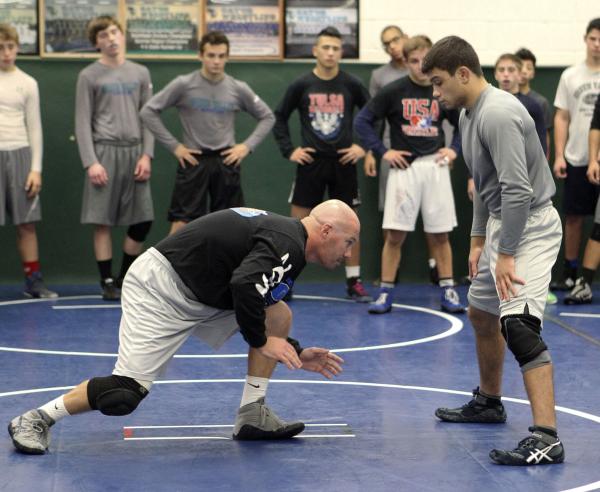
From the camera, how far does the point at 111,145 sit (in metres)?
9.75

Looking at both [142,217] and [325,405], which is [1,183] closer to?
[142,217]

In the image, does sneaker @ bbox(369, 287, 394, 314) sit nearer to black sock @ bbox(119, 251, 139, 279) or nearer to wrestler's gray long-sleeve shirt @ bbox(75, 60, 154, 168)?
black sock @ bbox(119, 251, 139, 279)

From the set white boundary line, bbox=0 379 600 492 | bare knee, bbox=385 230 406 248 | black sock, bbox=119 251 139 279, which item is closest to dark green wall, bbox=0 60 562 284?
black sock, bbox=119 251 139 279

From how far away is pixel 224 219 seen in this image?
5.02 meters

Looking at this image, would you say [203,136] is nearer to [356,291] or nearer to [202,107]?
[202,107]

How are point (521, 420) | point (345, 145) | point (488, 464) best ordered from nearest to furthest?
point (488, 464) → point (521, 420) → point (345, 145)

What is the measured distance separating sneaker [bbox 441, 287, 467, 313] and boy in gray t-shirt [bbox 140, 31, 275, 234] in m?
1.91

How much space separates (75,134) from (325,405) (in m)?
5.17

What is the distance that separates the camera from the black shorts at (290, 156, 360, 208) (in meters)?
9.73

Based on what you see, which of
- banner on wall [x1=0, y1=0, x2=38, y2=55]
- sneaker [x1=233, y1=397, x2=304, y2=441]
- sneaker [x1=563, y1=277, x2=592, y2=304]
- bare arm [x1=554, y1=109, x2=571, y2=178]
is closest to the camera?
sneaker [x1=233, y1=397, x2=304, y2=441]

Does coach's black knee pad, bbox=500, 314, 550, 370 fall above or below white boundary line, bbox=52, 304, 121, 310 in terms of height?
above

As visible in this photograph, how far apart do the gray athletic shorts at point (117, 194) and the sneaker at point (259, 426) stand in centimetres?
466

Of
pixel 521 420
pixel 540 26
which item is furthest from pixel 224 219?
pixel 540 26

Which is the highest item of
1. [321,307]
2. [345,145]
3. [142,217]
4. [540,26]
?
[540,26]
